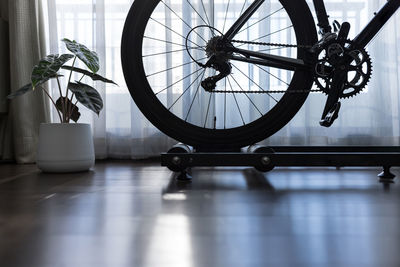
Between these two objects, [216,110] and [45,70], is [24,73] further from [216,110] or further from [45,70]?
[216,110]

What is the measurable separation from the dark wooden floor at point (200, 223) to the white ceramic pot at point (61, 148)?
8.4 inches

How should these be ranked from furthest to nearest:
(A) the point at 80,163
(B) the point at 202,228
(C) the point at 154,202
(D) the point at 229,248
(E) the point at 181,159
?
(A) the point at 80,163 → (E) the point at 181,159 → (C) the point at 154,202 → (B) the point at 202,228 → (D) the point at 229,248

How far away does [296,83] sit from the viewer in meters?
1.47

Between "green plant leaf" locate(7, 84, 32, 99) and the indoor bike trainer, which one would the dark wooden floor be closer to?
the indoor bike trainer

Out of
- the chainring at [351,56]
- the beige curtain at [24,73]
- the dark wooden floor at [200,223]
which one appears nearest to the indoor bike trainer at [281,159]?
the dark wooden floor at [200,223]

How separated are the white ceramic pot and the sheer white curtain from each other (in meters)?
0.53

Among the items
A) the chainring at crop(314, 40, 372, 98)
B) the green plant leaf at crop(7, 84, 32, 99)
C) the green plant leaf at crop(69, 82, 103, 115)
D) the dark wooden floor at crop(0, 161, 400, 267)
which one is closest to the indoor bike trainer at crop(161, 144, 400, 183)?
the dark wooden floor at crop(0, 161, 400, 267)

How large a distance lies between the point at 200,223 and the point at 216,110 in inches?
55.3

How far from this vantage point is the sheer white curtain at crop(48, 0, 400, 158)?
81.6 inches

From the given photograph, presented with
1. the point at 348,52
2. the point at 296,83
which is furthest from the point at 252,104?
the point at 348,52

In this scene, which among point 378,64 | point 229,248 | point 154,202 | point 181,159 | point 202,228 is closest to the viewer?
point 229,248

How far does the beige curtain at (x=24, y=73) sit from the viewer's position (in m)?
2.05

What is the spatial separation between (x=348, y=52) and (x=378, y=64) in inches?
32.6

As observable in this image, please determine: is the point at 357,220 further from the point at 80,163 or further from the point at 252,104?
the point at 252,104
